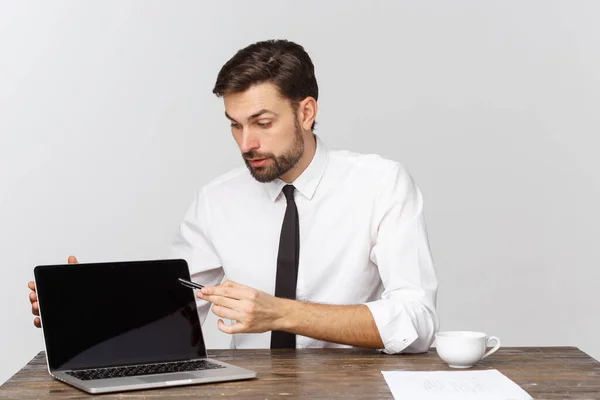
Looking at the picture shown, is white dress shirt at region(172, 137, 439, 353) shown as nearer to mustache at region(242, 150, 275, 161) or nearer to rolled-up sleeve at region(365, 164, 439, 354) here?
rolled-up sleeve at region(365, 164, 439, 354)

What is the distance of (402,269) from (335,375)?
0.53m

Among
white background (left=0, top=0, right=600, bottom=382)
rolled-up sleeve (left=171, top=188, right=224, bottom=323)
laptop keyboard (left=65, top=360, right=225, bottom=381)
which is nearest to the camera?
laptop keyboard (left=65, top=360, right=225, bottom=381)

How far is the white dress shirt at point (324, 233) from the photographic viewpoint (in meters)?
2.45

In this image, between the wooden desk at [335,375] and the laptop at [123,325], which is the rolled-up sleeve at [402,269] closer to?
the wooden desk at [335,375]

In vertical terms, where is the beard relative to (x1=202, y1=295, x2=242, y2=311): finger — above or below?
above

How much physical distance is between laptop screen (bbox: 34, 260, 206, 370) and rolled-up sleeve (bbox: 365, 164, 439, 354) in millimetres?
461

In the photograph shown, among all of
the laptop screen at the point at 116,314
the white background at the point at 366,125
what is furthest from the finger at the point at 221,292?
the white background at the point at 366,125

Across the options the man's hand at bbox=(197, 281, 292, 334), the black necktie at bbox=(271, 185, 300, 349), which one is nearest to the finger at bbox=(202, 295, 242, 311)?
the man's hand at bbox=(197, 281, 292, 334)

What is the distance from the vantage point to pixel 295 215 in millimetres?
2547

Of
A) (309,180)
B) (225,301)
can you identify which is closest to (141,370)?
(225,301)

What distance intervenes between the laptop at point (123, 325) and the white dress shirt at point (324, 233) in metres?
0.51

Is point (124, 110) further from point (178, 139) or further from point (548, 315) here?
point (548, 315)

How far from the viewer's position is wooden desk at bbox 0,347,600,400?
1.77 m

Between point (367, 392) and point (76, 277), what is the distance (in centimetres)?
70
